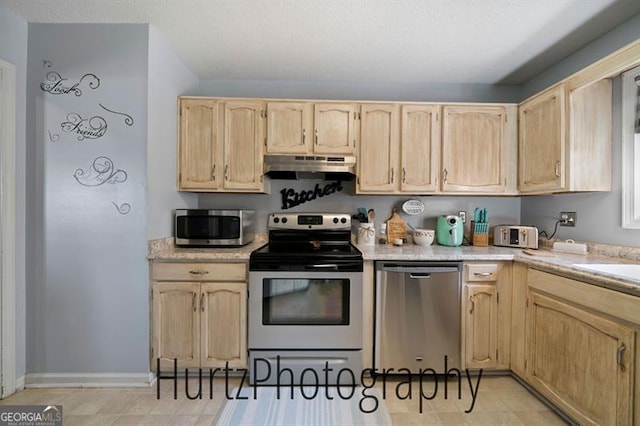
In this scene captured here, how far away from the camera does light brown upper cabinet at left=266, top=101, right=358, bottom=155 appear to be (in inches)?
103

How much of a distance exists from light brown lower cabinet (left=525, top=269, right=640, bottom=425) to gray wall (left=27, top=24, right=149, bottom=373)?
2.59 meters

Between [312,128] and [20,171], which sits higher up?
[312,128]

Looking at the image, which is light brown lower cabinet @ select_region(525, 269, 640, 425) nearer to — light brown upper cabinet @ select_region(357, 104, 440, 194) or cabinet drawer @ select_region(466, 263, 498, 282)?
cabinet drawer @ select_region(466, 263, 498, 282)

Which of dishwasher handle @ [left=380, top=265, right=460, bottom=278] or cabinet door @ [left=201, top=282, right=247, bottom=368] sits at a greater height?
dishwasher handle @ [left=380, top=265, right=460, bottom=278]

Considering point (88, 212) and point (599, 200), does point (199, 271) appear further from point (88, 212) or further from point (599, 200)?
point (599, 200)

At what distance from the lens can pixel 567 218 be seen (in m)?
2.45

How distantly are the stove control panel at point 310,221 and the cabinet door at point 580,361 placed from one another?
57.8 inches

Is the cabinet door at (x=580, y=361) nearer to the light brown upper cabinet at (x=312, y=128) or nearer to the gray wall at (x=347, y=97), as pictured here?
the gray wall at (x=347, y=97)

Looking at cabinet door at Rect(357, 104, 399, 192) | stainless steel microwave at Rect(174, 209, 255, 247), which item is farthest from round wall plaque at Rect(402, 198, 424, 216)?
stainless steel microwave at Rect(174, 209, 255, 247)

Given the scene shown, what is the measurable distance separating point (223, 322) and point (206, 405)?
19.6 inches

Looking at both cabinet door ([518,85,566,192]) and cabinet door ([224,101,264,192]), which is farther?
cabinet door ([224,101,264,192])

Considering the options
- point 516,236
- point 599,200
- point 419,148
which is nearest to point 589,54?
point 599,200

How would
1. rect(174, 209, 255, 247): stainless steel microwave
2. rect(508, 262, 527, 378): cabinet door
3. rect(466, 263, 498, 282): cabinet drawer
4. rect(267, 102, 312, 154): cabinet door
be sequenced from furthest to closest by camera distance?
rect(267, 102, 312, 154): cabinet door, rect(174, 209, 255, 247): stainless steel microwave, rect(466, 263, 498, 282): cabinet drawer, rect(508, 262, 527, 378): cabinet door

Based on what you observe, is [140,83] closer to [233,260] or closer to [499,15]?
[233,260]
